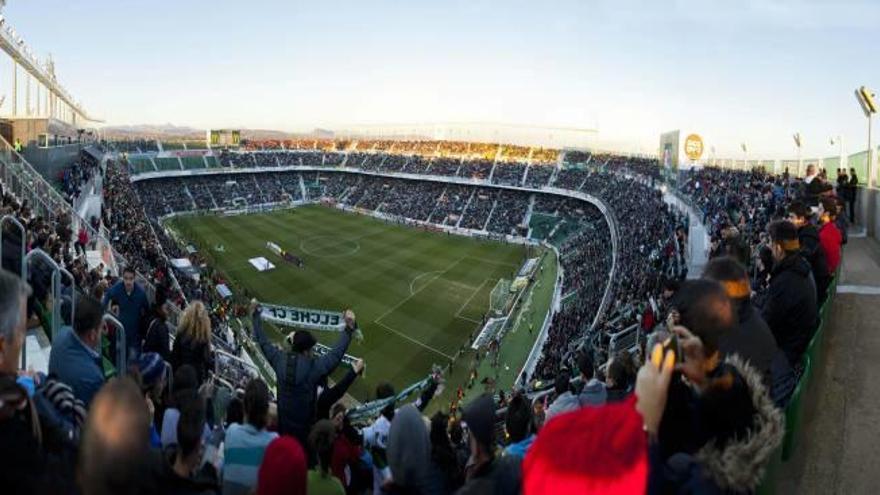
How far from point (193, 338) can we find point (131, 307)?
1415 millimetres

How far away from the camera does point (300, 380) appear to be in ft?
15.8

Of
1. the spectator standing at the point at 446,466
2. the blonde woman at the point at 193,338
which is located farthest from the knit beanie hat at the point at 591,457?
the blonde woman at the point at 193,338

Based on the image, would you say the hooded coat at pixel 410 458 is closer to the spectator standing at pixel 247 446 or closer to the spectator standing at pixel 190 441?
the spectator standing at pixel 247 446

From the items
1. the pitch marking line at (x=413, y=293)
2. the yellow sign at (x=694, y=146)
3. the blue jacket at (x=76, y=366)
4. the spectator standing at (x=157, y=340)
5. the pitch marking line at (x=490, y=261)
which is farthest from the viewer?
the pitch marking line at (x=490, y=261)

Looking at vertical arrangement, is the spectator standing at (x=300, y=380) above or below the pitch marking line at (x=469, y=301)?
above

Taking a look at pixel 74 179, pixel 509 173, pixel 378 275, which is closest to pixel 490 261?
pixel 378 275

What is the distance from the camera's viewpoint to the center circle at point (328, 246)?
42438 mm

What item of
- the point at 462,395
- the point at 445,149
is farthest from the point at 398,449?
the point at 445,149

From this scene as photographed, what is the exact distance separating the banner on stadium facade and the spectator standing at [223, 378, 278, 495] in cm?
2214

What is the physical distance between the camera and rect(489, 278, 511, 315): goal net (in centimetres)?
3005

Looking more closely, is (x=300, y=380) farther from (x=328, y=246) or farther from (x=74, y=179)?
(x=328, y=246)

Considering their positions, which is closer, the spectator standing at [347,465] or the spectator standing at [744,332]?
the spectator standing at [744,332]

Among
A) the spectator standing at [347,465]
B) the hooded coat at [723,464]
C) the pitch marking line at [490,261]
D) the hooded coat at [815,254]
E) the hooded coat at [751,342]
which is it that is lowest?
the pitch marking line at [490,261]

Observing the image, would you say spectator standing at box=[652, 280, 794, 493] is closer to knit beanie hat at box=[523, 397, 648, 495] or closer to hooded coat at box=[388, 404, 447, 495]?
knit beanie hat at box=[523, 397, 648, 495]
